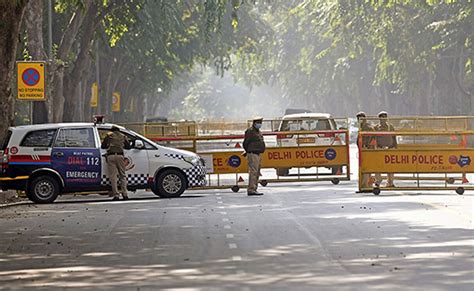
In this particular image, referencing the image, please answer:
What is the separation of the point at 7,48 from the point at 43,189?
3.72m

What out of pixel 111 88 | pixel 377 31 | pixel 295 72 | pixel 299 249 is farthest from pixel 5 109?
pixel 295 72

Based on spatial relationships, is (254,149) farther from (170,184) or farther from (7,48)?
(7,48)

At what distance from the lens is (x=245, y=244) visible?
1745 cm

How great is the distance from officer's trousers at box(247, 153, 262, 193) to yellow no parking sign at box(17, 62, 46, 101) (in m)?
6.11

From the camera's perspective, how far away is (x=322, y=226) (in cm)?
2009

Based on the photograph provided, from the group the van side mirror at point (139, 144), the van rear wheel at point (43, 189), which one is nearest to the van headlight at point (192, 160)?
the van side mirror at point (139, 144)

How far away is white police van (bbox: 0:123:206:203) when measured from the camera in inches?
1093

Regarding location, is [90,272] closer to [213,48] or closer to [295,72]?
[213,48]

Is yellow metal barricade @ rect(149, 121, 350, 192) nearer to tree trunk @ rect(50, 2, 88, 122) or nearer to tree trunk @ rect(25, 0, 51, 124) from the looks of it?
tree trunk @ rect(25, 0, 51, 124)

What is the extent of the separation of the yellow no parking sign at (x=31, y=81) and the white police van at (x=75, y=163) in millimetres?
4326

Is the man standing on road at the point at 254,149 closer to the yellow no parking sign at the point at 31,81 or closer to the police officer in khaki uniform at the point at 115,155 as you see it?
the police officer in khaki uniform at the point at 115,155

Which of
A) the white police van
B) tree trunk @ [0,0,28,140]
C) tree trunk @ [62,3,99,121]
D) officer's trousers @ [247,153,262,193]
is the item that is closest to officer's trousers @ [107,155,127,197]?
the white police van

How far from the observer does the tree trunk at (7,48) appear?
28859 mm

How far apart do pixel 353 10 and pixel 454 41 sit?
11461 millimetres
